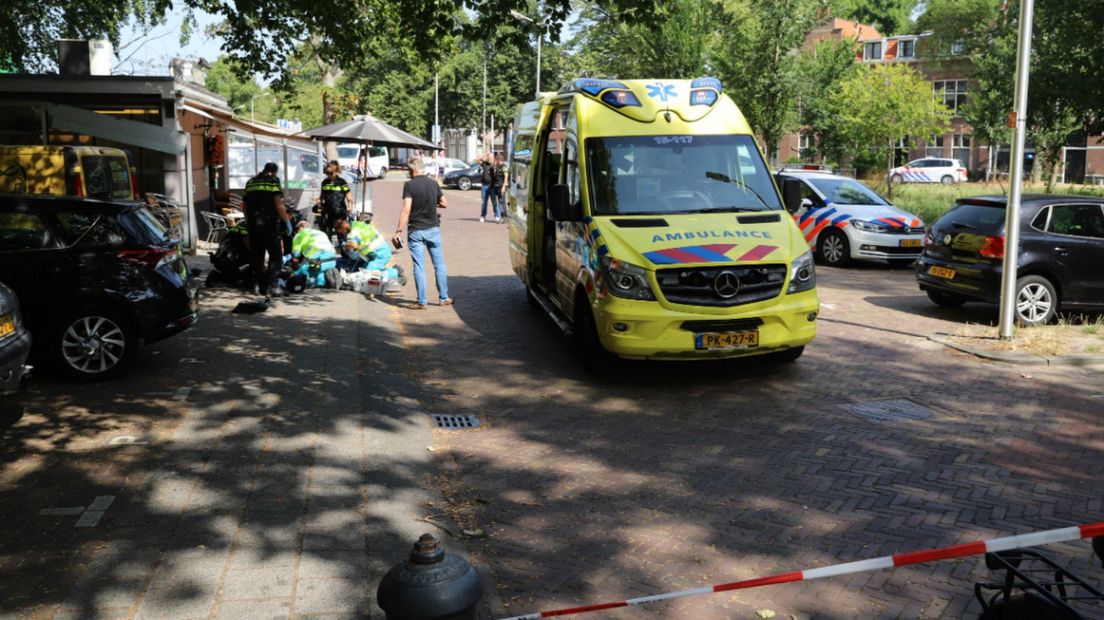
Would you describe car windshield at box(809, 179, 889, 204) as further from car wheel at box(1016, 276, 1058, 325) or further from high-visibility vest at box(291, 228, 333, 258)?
high-visibility vest at box(291, 228, 333, 258)

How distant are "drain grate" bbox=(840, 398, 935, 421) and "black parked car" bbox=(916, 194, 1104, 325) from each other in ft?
13.1

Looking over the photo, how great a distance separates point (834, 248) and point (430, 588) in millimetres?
15651

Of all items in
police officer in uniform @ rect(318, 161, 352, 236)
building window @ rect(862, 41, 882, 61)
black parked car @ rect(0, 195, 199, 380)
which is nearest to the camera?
black parked car @ rect(0, 195, 199, 380)

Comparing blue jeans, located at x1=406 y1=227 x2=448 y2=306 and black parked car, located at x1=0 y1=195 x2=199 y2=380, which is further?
blue jeans, located at x1=406 y1=227 x2=448 y2=306

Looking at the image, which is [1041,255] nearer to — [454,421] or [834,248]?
[834,248]

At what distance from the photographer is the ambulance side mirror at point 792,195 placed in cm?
926

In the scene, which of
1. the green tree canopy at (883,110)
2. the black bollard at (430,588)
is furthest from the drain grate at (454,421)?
the green tree canopy at (883,110)

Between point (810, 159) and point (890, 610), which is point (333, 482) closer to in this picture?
point (890, 610)

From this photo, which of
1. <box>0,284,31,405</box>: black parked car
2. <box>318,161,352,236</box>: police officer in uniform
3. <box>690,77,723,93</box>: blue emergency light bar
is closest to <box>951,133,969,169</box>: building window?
<box>318,161,352,236</box>: police officer in uniform

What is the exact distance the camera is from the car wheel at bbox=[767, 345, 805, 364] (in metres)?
9.09

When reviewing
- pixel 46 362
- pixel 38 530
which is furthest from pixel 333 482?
pixel 46 362

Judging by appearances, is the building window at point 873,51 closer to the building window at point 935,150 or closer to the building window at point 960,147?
the building window at point 935,150

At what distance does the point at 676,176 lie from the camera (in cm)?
918

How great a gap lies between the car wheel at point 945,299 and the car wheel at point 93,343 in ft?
31.0
